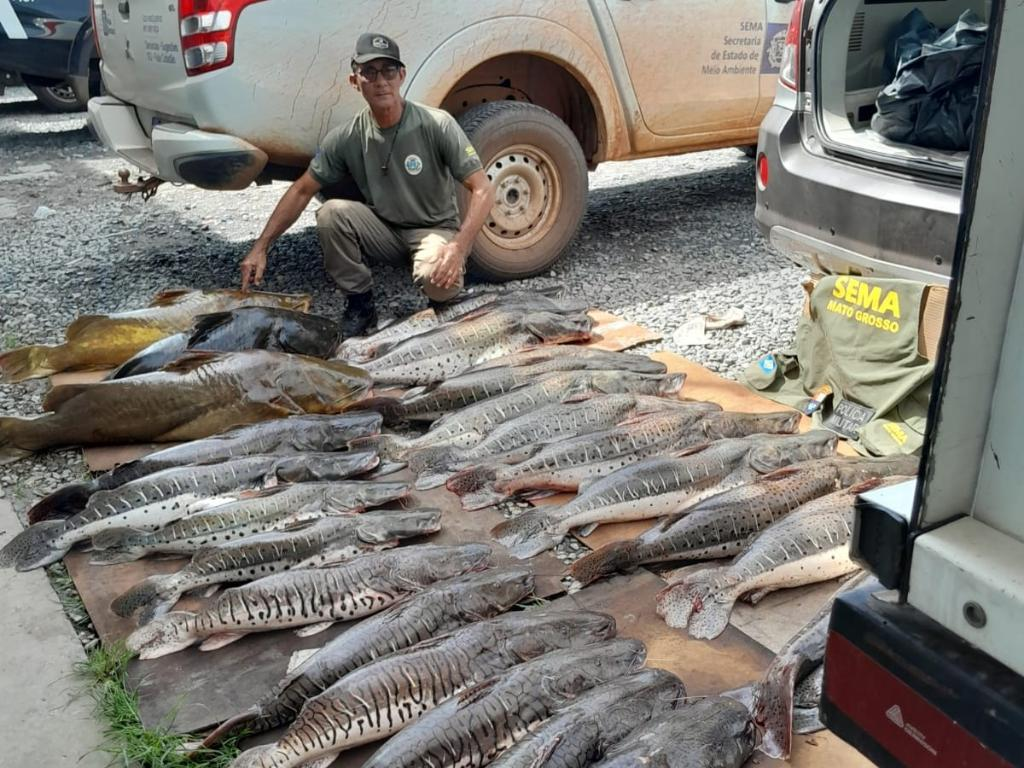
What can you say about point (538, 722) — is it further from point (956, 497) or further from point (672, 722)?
point (956, 497)

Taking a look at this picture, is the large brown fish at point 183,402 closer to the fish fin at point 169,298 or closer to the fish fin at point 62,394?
the fish fin at point 62,394

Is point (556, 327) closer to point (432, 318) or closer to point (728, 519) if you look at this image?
point (432, 318)

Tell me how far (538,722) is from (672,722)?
0.42 metres

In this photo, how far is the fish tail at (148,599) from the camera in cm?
358

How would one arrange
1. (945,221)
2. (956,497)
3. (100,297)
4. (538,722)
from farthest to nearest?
(100,297) < (945,221) < (538,722) < (956,497)

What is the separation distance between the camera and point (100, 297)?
24.7 feet

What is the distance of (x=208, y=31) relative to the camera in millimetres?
6043

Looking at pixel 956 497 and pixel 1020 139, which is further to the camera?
pixel 956 497

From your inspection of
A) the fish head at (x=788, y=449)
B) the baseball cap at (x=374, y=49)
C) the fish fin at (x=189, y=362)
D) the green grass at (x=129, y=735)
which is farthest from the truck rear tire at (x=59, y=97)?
the fish head at (x=788, y=449)

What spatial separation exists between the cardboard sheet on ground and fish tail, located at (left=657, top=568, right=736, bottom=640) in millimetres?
444

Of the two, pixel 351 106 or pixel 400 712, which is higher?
pixel 351 106

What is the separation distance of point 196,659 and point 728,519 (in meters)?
2.07

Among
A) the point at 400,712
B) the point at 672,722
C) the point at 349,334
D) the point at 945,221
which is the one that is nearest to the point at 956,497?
the point at 672,722

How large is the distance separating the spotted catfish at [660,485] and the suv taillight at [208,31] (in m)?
3.80
